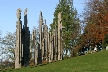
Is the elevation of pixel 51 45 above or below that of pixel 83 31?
below

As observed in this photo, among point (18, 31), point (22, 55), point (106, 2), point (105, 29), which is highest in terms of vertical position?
point (106, 2)

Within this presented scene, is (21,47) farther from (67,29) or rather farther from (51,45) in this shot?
(67,29)

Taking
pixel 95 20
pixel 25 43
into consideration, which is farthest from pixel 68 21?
pixel 25 43

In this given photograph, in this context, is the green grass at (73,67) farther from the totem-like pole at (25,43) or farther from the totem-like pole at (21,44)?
the totem-like pole at (25,43)

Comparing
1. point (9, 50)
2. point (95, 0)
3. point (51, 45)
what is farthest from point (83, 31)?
point (51, 45)

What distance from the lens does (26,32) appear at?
89.1 feet

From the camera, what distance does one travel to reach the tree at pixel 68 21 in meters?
64.2

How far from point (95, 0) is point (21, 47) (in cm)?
3353

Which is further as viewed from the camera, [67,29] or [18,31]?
[67,29]

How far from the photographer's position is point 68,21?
6681cm

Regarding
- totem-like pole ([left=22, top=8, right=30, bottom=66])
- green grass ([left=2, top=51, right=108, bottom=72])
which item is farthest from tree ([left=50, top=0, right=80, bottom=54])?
green grass ([left=2, top=51, right=108, bottom=72])

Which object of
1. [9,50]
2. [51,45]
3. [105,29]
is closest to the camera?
[51,45]

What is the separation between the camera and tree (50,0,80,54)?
211 feet

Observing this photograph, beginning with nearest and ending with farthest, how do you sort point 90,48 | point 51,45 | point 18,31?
point 18,31 < point 51,45 < point 90,48
